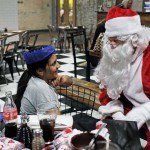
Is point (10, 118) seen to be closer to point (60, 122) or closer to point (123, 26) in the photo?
point (60, 122)

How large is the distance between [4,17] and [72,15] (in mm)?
3475

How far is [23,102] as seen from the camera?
187cm

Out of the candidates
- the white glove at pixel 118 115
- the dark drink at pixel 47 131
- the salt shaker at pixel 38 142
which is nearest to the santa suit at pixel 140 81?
the white glove at pixel 118 115

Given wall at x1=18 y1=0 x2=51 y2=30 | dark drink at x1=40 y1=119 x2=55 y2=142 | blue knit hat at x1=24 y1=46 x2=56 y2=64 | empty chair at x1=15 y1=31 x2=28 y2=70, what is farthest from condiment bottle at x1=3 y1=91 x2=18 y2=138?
wall at x1=18 y1=0 x2=51 y2=30

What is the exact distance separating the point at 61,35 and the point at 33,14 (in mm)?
5026

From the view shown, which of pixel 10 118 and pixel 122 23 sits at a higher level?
pixel 122 23

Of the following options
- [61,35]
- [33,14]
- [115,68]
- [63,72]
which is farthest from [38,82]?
[33,14]

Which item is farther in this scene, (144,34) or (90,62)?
(90,62)

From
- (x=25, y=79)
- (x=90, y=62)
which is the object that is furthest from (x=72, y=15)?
(x=25, y=79)

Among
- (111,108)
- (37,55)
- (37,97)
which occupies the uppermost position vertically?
(37,55)

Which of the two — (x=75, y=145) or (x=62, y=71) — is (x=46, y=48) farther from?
(x=62, y=71)

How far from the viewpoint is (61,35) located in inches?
353

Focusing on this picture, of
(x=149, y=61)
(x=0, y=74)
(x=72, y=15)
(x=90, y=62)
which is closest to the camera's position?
(x=149, y=61)

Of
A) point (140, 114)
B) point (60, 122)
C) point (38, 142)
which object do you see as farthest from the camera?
point (140, 114)
